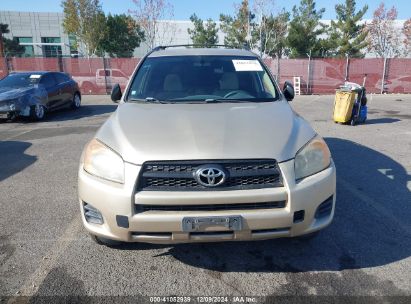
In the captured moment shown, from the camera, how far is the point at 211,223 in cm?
238

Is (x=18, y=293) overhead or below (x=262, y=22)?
below

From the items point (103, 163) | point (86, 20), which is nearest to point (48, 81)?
point (103, 163)

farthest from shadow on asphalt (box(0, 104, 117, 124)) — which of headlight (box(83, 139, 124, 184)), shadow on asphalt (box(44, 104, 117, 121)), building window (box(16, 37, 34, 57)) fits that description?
building window (box(16, 37, 34, 57))

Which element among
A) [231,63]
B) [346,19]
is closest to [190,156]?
[231,63]

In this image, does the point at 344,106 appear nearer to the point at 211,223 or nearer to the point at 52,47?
the point at 211,223

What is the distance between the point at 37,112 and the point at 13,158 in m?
4.55

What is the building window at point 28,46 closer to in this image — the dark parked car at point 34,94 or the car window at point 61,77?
the car window at point 61,77

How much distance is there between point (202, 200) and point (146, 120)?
3.30 ft

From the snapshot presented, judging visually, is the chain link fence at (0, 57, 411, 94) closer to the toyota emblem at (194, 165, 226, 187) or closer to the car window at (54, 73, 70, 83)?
the car window at (54, 73, 70, 83)

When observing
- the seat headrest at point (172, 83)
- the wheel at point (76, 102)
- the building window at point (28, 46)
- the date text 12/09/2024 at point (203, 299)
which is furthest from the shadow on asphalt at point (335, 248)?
the building window at point (28, 46)

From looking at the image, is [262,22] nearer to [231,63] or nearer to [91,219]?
[231,63]

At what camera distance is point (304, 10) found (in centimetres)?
4109

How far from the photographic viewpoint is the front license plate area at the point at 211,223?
7.79 ft

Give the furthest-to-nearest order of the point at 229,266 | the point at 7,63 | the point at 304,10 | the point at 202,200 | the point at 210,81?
the point at 304,10
the point at 7,63
the point at 210,81
the point at 229,266
the point at 202,200
